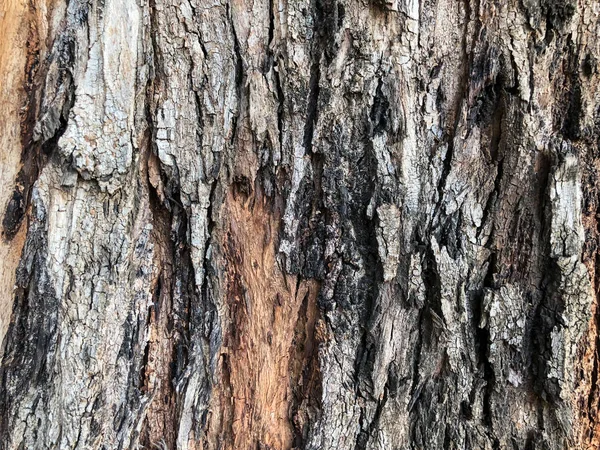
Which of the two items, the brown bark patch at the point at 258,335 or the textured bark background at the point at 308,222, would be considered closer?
the textured bark background at the point at 308,222

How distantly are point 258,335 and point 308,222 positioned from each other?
1.22 ft

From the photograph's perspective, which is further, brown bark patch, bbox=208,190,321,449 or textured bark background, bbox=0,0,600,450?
brown bark patch, bbox=208,190,321,449

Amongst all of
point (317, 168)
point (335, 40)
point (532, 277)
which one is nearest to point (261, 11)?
point (335, 40)

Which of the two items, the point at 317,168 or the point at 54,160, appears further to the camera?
the point at 317,168

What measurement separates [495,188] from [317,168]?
0.52m

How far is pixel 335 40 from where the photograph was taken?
1362mm

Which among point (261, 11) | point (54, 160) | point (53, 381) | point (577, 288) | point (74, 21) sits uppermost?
point (261, 11)

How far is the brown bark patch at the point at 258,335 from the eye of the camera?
142 centimetres

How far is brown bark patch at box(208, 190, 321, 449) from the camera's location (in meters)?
1.42

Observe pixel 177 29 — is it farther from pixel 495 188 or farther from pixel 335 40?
pixel 495 188

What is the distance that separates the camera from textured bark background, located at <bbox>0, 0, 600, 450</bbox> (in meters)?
1.31

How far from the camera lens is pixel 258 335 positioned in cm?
143

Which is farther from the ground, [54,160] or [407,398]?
[54,160]

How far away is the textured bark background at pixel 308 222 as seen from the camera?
1.31 meters
